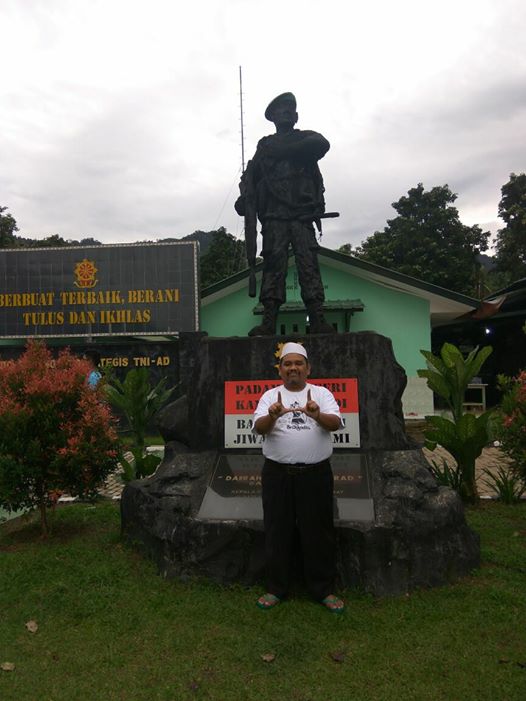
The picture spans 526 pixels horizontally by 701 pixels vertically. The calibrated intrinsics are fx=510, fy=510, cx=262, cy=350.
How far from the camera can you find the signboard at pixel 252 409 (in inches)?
181

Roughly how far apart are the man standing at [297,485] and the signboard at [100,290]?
30.9 feet

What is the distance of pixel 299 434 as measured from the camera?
3311 mm

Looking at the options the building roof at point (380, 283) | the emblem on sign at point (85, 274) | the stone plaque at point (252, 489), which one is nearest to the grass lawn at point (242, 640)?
the stone plaque at point (252, 489)

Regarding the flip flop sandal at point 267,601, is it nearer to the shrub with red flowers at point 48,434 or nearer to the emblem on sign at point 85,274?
the shrub with red flowers at point 48,434

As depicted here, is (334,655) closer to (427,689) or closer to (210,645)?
(427,689)

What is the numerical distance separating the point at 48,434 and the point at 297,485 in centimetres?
249

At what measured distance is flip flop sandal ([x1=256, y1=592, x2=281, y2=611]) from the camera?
331 cm

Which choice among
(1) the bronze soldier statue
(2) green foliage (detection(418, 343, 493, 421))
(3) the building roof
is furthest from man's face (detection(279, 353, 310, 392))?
(3) the building roof

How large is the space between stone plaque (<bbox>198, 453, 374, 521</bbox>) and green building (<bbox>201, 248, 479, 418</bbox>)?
9.63 m

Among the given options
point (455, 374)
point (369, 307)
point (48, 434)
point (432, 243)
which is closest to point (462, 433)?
point (455, 374)

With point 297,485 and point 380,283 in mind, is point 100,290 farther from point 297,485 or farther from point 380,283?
point 297,485

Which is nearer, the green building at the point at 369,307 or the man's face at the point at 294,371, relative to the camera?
the man's face at the point at 294,371

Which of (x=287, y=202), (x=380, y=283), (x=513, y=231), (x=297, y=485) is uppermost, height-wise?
(x=513, y=231)

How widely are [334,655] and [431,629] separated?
67 centimetres
